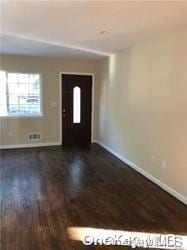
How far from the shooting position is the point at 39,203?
3262mm

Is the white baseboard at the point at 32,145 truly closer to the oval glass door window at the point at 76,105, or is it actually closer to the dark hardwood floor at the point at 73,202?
the oval glass door window at the point at 76,105

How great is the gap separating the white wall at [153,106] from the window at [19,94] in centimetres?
216

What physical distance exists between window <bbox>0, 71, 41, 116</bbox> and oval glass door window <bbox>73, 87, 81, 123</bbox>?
1026 mm

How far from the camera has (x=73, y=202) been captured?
10.9 ft

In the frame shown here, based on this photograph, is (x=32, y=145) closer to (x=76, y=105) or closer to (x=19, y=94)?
(x=19, y=94)

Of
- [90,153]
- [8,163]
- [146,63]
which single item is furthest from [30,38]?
[90,153]

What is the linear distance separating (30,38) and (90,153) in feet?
10.2

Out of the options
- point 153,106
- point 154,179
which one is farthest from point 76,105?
point 154,179

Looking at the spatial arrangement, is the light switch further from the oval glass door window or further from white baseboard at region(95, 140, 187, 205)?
white baseboard at region(95, 140, 187, 205)

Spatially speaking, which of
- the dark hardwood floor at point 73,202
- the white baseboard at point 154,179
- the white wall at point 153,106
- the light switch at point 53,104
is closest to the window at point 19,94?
the light switch at point 53,104

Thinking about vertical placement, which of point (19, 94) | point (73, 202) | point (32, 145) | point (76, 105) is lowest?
point (73, 202)

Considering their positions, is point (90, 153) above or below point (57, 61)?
below

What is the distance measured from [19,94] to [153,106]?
12.7ft

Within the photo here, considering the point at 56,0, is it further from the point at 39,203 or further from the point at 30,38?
the point at 39,203
